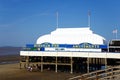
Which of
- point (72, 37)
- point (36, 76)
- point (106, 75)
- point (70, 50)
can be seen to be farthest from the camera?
point (72, 37)

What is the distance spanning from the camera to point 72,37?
2157 inches

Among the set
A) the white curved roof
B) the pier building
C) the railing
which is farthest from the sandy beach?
the railing

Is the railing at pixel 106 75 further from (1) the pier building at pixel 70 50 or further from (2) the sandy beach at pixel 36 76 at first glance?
(1) the pier building at pixel 70 50

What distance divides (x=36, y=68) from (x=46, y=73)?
527 cm

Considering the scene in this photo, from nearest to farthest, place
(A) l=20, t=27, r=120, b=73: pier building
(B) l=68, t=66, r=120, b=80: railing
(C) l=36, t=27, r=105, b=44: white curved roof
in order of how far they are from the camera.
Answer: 1. (B) l=68, t=66, r=120, b=80: railing
2. (A) l=20, t=27, r=120, b=73: pier building
3. (C) l=36, t=27, r=105, b=44: white curved roof

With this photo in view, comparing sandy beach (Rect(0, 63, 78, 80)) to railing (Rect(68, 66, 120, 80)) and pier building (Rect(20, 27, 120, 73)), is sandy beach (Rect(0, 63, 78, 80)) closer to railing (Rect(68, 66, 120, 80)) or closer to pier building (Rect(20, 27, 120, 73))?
pier building (Rect(20, 27, 120, 73))

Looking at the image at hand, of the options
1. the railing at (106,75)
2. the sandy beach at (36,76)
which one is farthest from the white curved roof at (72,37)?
the railing at (106,75)

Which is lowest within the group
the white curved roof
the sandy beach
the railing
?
the sandy beach

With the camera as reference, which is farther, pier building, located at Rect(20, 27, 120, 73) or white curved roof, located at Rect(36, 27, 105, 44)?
white curved roof, located at Rect(36, 27, 105, 44)

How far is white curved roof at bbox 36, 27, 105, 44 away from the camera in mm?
53125

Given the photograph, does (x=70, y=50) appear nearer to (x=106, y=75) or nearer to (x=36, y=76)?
(x=36, y=76)

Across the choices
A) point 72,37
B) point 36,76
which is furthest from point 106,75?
point 72,37

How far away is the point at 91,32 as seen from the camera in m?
55.4

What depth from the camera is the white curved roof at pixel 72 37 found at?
174 ft
